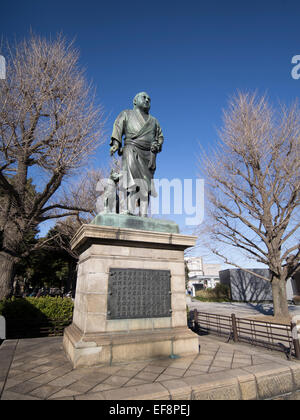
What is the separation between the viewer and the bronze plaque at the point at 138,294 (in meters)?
4.64

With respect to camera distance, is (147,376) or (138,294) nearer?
(147,376)

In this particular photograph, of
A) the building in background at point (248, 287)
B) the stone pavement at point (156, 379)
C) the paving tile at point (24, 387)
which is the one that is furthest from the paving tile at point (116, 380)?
the building in background at point (248, 287)

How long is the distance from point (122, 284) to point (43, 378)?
6.19 ft

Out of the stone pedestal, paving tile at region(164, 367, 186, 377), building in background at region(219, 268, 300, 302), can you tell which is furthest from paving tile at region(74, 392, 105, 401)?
building in background at region(219, 268, 300, 302)

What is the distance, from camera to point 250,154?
15266mm

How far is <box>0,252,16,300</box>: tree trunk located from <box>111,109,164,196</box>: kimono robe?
7.74m

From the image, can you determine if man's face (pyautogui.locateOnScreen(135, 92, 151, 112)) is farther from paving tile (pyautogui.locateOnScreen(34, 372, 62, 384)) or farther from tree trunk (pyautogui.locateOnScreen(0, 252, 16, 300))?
tree trunk (pyautogui.locateOnScreen(0, 252, 16, 300))

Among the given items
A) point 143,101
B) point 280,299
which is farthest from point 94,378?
point 280,299

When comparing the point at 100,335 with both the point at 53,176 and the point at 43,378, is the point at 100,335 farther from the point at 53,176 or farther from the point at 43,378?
the point at 53,176

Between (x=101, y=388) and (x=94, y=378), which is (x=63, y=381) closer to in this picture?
(x=94, y=378)

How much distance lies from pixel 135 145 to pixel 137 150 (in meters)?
0.14

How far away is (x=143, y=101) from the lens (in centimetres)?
650
